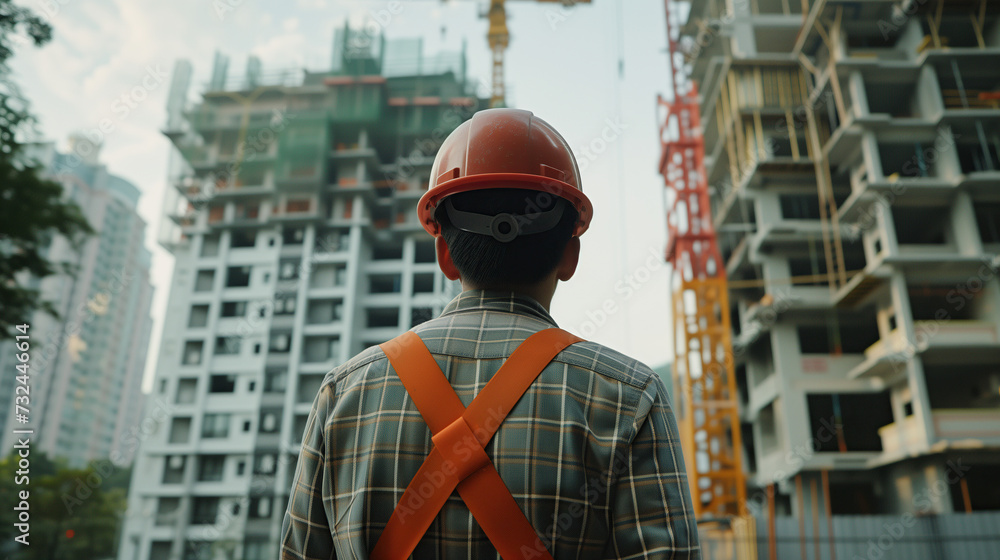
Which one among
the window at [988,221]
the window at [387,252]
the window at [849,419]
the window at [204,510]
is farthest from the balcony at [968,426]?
the window at [204,510]

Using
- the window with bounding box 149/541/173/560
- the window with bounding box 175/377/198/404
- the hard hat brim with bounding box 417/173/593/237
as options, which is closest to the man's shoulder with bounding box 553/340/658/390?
the hard hat brim with bounding box 417/173/593/237

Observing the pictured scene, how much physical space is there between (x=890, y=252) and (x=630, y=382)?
20674 mm

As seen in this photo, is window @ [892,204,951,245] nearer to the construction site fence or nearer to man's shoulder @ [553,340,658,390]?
the construction site fence

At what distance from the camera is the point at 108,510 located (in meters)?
35.7

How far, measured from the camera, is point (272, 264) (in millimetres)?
43562

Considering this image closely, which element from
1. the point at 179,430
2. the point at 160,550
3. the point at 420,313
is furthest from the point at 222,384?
the point at 420,313

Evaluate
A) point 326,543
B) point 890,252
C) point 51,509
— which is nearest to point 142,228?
point 51,509

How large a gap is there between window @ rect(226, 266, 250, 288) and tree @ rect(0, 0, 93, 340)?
3708cm

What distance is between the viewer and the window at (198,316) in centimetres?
4241

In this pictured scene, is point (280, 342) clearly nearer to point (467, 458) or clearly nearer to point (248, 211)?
point (248, 211)

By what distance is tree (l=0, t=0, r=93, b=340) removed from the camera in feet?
26.6

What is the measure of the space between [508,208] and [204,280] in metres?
47.3

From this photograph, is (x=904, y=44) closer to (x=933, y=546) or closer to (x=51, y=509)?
(x=933, y=546)

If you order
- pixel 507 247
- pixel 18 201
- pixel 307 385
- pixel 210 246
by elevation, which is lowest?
pixel 507 247
